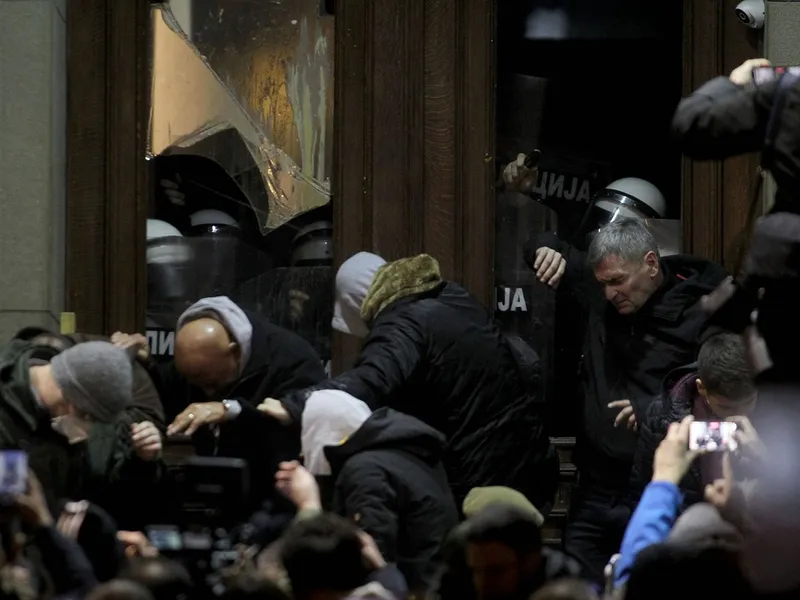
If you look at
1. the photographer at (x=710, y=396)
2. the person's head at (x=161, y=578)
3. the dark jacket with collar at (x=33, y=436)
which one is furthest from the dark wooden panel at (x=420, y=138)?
the person's head at (x=161, y=578)

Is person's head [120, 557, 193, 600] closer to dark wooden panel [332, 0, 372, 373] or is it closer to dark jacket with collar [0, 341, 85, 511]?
dark jacket with collar [0, 341, 85, 511]

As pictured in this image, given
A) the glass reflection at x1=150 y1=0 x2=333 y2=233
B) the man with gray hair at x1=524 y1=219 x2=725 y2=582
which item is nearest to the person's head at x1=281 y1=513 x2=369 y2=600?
the man with gray hair at x1=524 y1=219 x2=725 y2=582

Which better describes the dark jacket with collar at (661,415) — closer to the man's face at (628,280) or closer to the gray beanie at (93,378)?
the man's face at (628,280)

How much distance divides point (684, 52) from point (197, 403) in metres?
2.73

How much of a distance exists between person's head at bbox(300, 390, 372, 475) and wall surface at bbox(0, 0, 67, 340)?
176 cm

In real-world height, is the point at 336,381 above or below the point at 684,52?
below

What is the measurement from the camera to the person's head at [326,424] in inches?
336

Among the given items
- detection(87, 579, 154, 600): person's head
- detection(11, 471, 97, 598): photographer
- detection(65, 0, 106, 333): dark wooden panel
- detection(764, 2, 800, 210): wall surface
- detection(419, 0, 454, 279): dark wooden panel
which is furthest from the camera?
detection(419, 0, 454, 279): dark wooden panel

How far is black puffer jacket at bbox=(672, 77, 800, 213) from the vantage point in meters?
7.36

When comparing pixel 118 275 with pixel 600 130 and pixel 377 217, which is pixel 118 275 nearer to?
pixel 377 217

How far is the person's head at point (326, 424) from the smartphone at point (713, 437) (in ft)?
3.96

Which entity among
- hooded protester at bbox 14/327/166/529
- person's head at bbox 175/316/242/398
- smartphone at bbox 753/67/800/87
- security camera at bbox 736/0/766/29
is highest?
security camera at bbox 736/0/766/29

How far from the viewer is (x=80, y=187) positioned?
10.3 m

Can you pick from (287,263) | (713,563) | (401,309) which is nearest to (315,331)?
(287,263)
